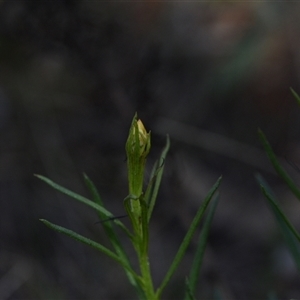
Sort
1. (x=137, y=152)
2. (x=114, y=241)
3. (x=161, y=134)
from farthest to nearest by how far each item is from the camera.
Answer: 1. (x=161, y=134)
2. (x=114, y=241)
3. (x=137, y=152)

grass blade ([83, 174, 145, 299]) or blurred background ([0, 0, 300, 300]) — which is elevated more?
grass blade ([83, 174, 145, 299])

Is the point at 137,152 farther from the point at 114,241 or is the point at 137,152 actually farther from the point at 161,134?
the point at 161,134

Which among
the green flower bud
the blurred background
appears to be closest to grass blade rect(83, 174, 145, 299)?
the green flower bud

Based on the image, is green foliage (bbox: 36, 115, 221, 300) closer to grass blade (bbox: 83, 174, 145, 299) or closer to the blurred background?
grass blade (bbox: 83, 174, 145, 299)

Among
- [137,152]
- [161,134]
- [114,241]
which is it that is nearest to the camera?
[137,152]

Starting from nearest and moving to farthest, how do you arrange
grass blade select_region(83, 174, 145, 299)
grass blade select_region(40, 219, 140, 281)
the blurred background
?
grass blade select_region(40, 219, 140, 281)
grass blade select_region(83, 174, 145, 299)
the blurred background

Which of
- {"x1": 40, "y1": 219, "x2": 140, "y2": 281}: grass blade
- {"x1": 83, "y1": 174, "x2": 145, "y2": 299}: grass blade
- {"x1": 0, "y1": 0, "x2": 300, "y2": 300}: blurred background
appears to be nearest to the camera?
{"x1": 40, "y1": 219, "x2": 140, "y2": 281}: grass blade

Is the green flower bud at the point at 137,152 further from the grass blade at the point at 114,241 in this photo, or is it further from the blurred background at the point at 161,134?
the blurred background at the point at 161,134

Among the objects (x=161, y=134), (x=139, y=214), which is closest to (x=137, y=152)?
(x=139, y=214)

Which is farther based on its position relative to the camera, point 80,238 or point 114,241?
point 114,241
